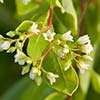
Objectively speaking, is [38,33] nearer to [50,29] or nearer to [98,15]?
[50,29]

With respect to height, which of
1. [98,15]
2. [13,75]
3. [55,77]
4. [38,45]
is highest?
[38,45]

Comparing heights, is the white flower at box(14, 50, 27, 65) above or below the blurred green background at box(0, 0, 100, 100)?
above

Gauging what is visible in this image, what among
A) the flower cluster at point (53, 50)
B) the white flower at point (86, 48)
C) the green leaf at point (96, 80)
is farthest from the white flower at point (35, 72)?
the green leaf at point (96, 80)

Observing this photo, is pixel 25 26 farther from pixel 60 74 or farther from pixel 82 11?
pixel 82 11

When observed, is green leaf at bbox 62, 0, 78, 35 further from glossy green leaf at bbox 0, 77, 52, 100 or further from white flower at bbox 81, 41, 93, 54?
glossy green leaf at bbox 0, 77, 52, 100

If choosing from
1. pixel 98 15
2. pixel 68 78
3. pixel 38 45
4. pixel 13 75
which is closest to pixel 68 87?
pixel 68 78

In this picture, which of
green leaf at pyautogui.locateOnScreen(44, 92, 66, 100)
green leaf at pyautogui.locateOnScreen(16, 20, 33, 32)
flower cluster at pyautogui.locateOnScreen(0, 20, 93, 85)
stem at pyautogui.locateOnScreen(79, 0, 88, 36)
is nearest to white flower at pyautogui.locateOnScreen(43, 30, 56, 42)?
flower cluster at pyautogui.locateOnScreen(0, 20, 93, 85)

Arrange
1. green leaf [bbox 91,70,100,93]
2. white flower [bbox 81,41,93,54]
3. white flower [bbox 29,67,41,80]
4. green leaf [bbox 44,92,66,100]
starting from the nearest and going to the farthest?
1. white flower [bbox 29,67,41,80]
2. white flower [bbox 81,41,93,54]
3. green leaf [bbox 44,92,66,100]
4. green leaf [bbox 91,70,100,93]
